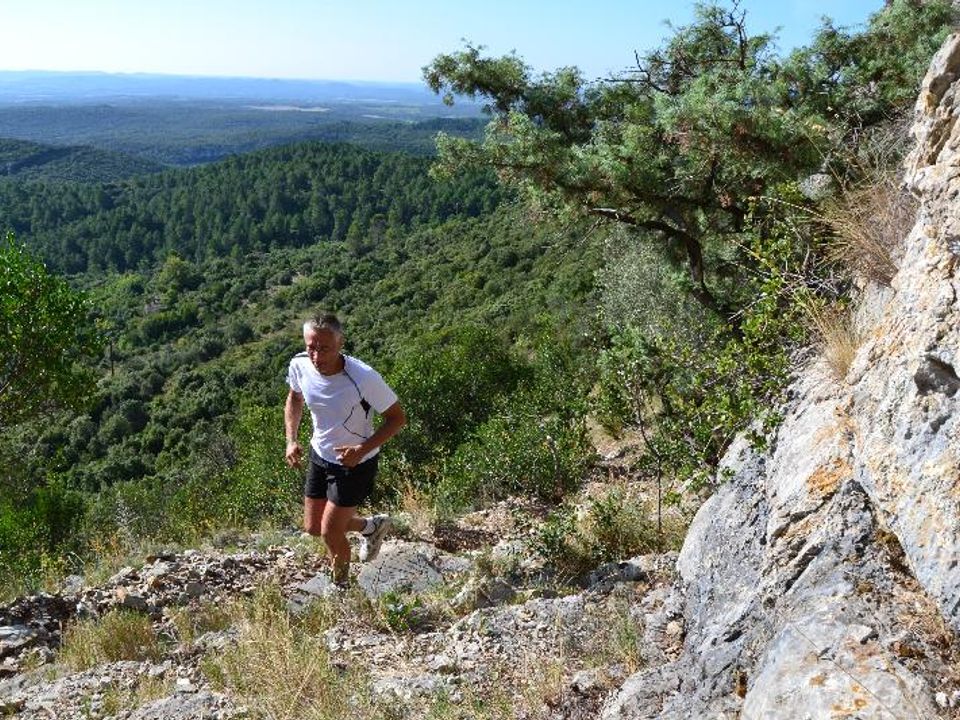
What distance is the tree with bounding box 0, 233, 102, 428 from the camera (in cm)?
758

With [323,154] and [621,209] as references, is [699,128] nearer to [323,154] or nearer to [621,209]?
[621,209]

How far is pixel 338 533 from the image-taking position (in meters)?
4.73

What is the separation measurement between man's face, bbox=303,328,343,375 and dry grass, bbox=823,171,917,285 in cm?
290

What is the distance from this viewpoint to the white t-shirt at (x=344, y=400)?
15.0ft

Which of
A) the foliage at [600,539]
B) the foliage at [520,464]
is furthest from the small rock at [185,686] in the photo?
the foliage at [520,464]

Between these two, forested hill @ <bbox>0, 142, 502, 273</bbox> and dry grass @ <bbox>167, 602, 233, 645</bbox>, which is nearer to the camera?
dry grass @ <bbox>167, 602, 233, 645</bbox>

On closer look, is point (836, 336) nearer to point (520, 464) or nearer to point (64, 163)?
point (520, 464)

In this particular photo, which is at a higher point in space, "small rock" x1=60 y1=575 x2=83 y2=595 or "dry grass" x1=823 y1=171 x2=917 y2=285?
"dry grass" x1=823 y1=171 x2=917 y2=285

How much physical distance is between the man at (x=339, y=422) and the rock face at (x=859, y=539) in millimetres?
2040

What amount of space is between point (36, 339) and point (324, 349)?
4.85 meters

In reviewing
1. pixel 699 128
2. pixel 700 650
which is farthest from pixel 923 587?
pixel 699 128

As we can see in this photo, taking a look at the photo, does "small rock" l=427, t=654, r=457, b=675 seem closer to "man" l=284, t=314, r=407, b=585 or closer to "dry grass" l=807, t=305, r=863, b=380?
"man" l=284, t=314, r=407, b=585

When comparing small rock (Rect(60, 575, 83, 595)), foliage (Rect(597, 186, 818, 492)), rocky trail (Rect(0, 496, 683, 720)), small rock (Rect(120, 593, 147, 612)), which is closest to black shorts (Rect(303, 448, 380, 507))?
rocky trail (Rect(0, 496, 683, 720))

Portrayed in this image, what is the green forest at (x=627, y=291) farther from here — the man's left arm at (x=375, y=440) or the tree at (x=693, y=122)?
the man's left arm at (x=375, y=440)
